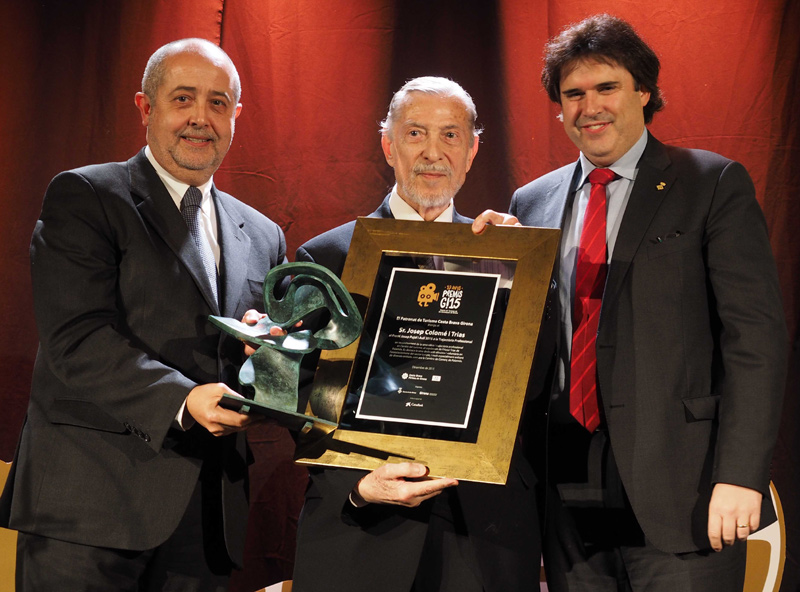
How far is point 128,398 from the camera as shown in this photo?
173 centimetres

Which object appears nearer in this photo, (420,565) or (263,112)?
(420,565)

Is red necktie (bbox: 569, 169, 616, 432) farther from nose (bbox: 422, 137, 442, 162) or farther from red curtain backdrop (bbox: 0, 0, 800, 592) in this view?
red curtain backdrop (bbox: 0, 0, 800, 592)

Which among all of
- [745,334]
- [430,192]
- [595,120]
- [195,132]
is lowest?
[745,334]

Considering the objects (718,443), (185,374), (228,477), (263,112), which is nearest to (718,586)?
(718,443)

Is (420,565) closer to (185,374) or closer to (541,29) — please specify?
(185,374)

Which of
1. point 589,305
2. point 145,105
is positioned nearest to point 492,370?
point 589,305

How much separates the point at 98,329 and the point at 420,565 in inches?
36.0

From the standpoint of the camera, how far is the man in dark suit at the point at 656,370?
5.64 ft

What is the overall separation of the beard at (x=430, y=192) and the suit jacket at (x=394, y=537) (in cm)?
71

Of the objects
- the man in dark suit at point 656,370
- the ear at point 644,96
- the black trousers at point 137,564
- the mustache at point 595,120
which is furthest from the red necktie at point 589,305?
the black trousers at point 137,564

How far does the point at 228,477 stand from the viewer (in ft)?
6.28

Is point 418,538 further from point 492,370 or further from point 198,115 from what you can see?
point 198,115

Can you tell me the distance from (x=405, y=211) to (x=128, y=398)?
2.79 ft

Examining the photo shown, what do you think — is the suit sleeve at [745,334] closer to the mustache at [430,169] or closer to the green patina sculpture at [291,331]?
the mustache at [430,169]
